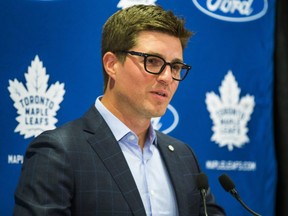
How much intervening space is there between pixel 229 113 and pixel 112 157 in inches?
57.4

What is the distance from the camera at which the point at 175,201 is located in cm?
206

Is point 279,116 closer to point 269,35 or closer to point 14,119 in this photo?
point 269,35

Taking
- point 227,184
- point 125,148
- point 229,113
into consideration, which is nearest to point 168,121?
point 229,113

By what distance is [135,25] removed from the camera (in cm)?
206

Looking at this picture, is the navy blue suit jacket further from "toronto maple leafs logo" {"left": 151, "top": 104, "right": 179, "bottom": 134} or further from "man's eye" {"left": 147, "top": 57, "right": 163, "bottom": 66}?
"toronto maple leafs logo" {"left": 151, "top": 104, "right": 179, "bottom": 134}

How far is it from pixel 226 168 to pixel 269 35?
104cm

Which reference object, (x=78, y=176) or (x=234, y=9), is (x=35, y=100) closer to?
(x=78, y=176)

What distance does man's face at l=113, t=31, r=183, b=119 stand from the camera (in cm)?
201

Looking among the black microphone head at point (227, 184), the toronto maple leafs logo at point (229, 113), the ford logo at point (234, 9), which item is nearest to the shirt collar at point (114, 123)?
the black microphone head at point (227, 184)

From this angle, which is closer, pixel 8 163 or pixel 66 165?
pixel 66 165

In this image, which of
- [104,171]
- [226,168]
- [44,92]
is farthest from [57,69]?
[226,168]

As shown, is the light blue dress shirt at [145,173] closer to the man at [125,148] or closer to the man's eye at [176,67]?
the man at [125,148]

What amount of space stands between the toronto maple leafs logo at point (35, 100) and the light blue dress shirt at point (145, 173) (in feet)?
2.27

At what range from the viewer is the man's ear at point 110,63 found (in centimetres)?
211
